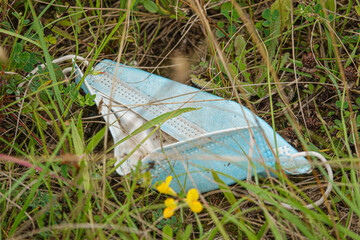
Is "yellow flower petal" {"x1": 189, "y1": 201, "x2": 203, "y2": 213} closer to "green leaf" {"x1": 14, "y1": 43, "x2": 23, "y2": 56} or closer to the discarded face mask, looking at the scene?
the discarded face mask

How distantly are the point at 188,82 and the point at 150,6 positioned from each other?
1.57 feet

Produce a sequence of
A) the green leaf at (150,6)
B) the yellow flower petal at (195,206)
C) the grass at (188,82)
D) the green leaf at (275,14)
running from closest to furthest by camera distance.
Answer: the yellow flower petal at (195,206) < the grass at (188,82) < the green leaf at (275,14) < the green leaf at (150,6)

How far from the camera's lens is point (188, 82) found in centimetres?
191

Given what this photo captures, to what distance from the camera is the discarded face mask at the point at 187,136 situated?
58.4 inches

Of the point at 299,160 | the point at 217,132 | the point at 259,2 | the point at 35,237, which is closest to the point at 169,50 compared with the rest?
the point at 259,2

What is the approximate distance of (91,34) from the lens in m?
2.00

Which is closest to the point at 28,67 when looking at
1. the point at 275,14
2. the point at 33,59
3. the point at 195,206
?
the point at 33,59

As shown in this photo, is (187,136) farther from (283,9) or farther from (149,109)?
(283,9)

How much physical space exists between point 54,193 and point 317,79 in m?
1.43

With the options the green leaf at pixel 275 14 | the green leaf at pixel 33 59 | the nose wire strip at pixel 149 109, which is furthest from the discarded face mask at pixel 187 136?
the green leaf at pixel 275 14

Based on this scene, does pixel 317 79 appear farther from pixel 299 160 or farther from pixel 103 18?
pixel 103 18

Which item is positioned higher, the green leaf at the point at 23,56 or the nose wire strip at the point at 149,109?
the green leaf at the point at 23,56

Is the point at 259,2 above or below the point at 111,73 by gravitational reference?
above

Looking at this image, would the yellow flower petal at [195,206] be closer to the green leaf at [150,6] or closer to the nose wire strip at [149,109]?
the nose wire strip at [149,109]
